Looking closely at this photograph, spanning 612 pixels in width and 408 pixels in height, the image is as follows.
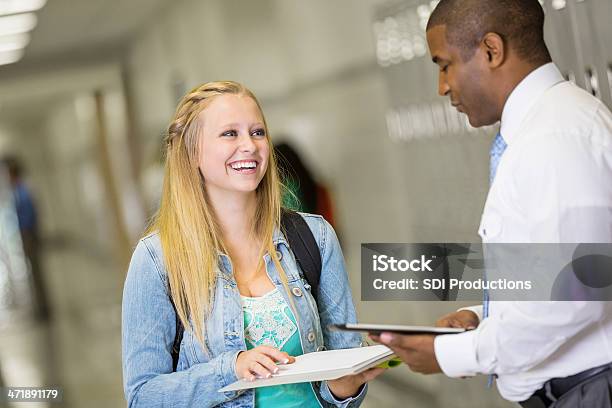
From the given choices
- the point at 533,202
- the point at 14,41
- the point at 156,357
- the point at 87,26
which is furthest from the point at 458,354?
the point at 14,41

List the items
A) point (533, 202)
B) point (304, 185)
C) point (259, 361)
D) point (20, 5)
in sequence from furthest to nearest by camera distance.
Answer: point (20, 5) < point (304, 185) < point (259, 361) < point (533, 202)

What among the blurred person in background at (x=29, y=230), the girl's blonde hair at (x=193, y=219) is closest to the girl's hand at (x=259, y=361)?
the girl's blonde hair at (x=193, y=219)

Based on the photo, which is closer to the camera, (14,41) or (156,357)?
(156,357)

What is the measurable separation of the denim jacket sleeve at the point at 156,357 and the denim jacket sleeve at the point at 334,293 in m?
0.28

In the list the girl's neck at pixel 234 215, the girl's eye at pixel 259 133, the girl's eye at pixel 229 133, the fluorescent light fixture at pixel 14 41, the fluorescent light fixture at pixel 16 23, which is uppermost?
the fluorescent light fixture at pixel 16 23

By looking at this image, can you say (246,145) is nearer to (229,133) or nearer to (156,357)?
(229,133)

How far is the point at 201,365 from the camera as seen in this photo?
213 cm

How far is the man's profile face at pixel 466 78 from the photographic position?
6.86 ft

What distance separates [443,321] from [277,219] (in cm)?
46

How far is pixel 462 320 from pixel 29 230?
4877mm

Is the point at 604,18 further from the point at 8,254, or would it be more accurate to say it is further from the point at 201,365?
the point at 8,254

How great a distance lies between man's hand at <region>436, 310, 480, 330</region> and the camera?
6.96ft

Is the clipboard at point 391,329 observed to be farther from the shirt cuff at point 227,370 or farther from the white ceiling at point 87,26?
the white ceiling at point 87,26

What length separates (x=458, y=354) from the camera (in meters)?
1.92
